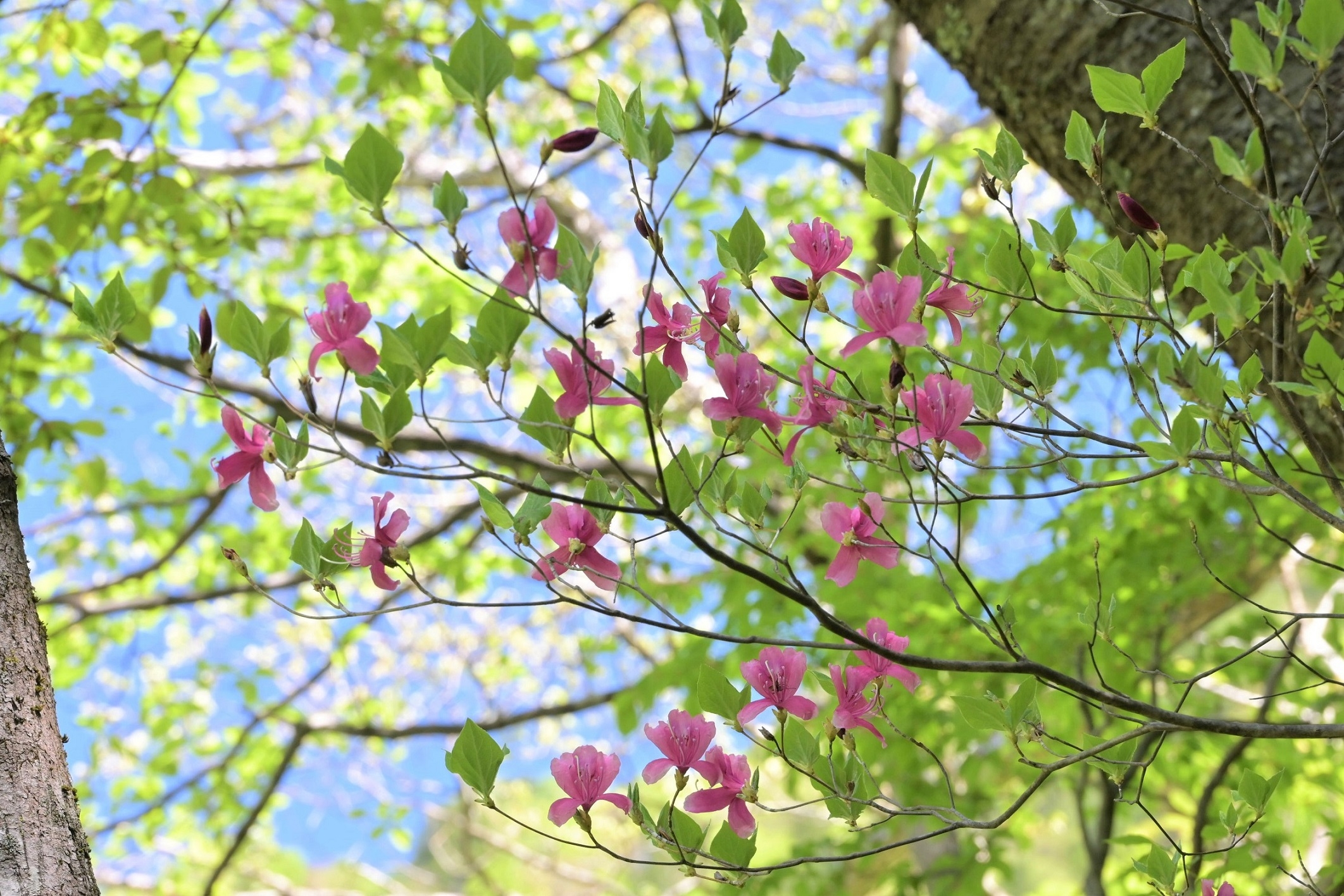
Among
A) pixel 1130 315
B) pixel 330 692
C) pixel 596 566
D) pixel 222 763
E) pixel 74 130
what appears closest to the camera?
pixel 1130 315

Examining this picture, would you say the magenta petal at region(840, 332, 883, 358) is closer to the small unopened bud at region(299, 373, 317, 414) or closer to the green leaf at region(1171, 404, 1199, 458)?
the green leaf at region(1171, 404, 1199, 458)

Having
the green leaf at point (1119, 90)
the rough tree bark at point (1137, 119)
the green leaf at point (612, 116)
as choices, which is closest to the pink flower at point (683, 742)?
the green leaf at point (612, 116)

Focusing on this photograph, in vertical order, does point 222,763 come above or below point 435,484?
below

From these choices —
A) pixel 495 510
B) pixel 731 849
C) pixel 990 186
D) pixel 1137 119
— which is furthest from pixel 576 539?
pixel 1137 119

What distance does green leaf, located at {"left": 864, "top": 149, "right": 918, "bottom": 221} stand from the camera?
28.2 inches

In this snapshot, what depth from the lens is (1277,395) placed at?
28.5 inches

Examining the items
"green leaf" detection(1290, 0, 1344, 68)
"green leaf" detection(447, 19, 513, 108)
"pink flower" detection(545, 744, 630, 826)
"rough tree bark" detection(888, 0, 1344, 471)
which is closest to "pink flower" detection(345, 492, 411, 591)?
"pink flower" detection(545, 744, 630, 826)

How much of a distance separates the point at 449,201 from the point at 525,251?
0.06 meters

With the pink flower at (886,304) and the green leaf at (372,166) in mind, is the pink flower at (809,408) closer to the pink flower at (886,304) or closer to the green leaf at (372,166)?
the pink flower at (886,304)

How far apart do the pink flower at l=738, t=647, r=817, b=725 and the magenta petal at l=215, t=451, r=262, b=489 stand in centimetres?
42

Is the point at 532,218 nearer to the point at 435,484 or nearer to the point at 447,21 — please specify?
the point at 447,21

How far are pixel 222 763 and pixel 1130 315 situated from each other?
3610 mm

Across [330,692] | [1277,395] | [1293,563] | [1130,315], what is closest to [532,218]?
[1130,315]

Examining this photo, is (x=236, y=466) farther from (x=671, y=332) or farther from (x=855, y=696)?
(x=855, y=696)
